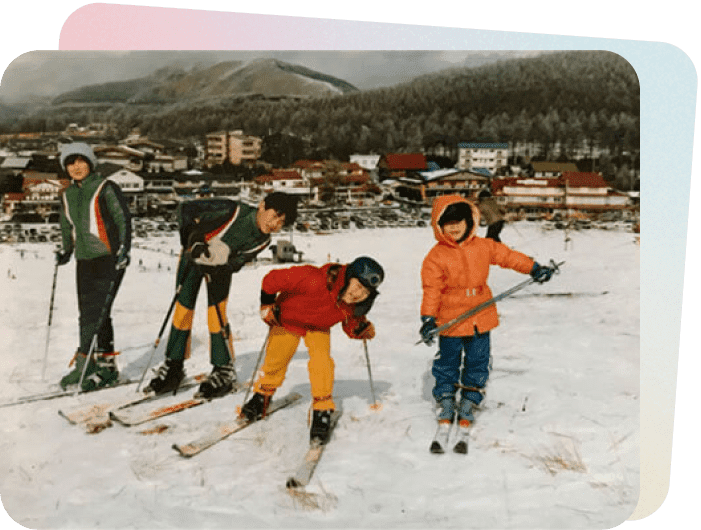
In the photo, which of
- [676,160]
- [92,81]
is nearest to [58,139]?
[92,81]

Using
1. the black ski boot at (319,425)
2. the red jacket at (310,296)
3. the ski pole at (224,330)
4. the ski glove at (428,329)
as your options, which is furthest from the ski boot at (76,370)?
the ski glove at (428,329)

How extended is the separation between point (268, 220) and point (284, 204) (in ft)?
0.25

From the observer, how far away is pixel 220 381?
2.65 m

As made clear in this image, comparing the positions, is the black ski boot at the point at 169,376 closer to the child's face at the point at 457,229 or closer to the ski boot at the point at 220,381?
the ski boot at the point at 220,381

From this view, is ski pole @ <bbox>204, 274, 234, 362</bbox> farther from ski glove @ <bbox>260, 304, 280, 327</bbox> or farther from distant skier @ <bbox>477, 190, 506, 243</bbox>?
distant skier @ <bbox>477, 190, 506, 243</bbox>

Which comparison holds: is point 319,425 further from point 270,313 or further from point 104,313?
point 104,313

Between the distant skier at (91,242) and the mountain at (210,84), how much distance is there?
0.19 m

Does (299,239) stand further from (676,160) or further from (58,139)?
(676,160)

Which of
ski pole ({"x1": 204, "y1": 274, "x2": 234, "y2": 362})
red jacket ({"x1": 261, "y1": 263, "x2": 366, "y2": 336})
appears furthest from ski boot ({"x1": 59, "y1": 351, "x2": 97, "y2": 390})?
red jacket ({"x1": 261, "y1": 263, "x2": 366, "y2": 336})

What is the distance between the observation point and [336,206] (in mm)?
2711

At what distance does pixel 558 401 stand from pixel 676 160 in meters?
0.92

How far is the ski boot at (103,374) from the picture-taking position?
2660 mm

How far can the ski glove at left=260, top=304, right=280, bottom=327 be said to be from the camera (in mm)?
2543

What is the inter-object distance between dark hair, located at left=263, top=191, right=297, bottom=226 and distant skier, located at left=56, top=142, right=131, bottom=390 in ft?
1.61
